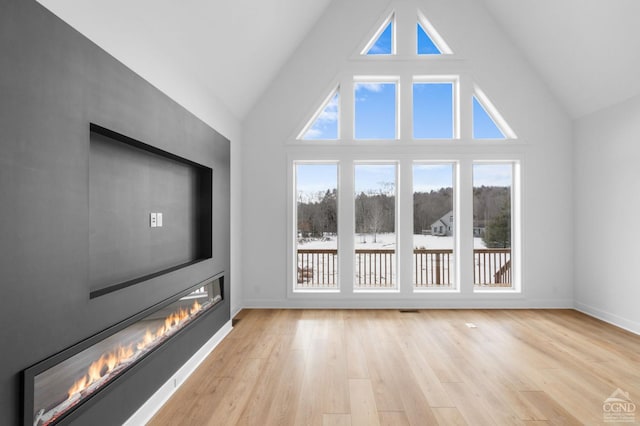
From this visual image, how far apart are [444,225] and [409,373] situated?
8.48ft

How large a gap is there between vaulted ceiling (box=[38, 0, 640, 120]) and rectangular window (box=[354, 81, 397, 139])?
1.19m

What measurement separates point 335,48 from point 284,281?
344 cm

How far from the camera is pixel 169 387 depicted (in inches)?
91.4

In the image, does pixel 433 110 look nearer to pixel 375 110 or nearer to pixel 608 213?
pixel 375 110

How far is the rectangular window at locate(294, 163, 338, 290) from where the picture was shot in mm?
4652

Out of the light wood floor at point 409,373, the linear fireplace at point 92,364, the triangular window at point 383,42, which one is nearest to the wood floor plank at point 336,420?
the light wood floor at point 409,373

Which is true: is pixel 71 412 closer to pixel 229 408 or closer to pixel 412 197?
pixel 229 408

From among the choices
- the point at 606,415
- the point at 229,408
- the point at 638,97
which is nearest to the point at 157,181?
the point at 229,408

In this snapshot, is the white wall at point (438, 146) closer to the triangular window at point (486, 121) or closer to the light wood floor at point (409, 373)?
the triangular window at point (486, 121)

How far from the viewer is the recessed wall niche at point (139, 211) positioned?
1909 millimetres

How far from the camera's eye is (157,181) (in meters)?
2.58

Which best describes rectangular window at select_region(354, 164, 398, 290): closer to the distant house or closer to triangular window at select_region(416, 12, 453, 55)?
the distant house

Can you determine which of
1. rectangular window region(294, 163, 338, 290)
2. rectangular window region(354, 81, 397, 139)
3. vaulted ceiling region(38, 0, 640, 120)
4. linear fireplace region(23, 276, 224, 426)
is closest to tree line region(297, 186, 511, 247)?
rectangular window region(294, 163, 338, 290)

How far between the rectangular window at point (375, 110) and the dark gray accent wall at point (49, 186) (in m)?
3.20
